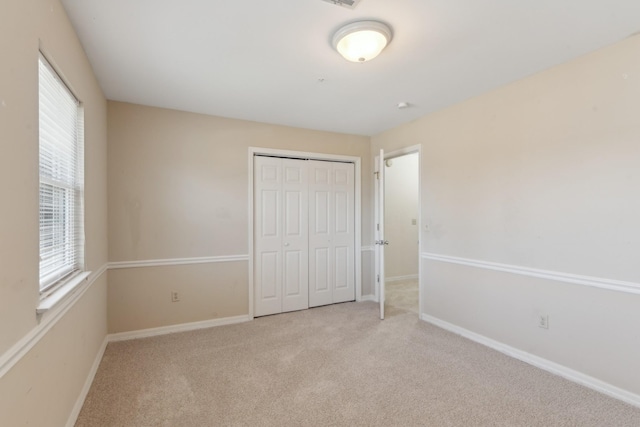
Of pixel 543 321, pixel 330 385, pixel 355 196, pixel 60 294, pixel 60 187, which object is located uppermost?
pixel 355 196

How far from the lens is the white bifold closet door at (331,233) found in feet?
14.0

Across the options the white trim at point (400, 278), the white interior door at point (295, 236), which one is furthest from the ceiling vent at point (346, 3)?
the white trim at point (400, 278)

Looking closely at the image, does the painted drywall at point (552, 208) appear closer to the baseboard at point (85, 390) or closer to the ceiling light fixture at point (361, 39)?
the ceiling light fixture at point (361, 39)

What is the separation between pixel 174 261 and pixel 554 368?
3691 millimetres

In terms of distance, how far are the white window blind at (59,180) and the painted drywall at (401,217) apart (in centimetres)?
442

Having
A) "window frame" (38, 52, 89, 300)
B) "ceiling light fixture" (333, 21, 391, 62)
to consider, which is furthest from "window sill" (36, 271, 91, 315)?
"ceiling light fixture" (333, 21, 391, 62)

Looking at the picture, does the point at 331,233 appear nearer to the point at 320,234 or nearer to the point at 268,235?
the point at 320,234

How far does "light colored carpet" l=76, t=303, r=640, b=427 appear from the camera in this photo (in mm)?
1950

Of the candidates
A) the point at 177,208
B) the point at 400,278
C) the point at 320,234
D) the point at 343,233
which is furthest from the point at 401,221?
the point at 177,208

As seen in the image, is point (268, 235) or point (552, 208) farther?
point (268, 235)

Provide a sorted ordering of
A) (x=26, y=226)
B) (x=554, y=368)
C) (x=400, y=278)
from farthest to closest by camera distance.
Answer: (x=400, y=278), (x=554, y=368), (x=26, y=226)

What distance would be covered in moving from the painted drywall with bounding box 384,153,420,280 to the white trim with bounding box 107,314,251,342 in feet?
9.48

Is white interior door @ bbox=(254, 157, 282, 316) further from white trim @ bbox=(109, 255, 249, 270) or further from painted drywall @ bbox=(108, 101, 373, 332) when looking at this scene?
white trim @ bbox=(109, 255, 249, 270)

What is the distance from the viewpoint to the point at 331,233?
14.4 feet
